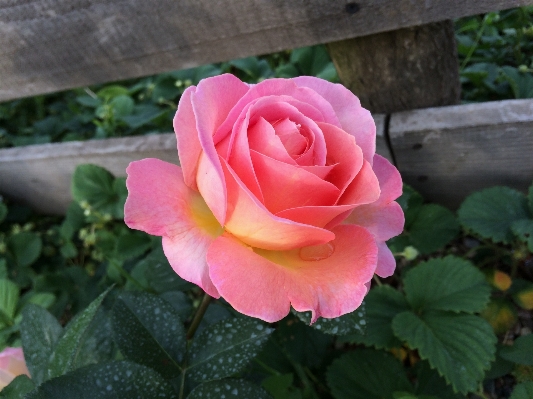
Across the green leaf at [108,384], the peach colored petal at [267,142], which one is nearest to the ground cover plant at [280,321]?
the green leaf at [108,384]

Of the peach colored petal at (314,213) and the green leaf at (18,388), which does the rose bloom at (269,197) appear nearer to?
the peach colored petal at (314,213)

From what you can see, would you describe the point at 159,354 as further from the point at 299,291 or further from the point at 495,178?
the point at 495,178

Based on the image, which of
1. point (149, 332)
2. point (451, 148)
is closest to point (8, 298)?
point (149, 332)

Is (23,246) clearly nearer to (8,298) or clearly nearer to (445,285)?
(8,298)

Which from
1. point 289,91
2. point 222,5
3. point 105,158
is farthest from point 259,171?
point 105,158

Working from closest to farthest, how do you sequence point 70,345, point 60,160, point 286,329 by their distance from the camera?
point 70,345, point 286,329, point 60,160

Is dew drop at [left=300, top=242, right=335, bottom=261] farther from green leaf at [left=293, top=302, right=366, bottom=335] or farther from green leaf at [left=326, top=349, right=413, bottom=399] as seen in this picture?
green leaf at [left=326, top=349, right=413, bottom=399]
